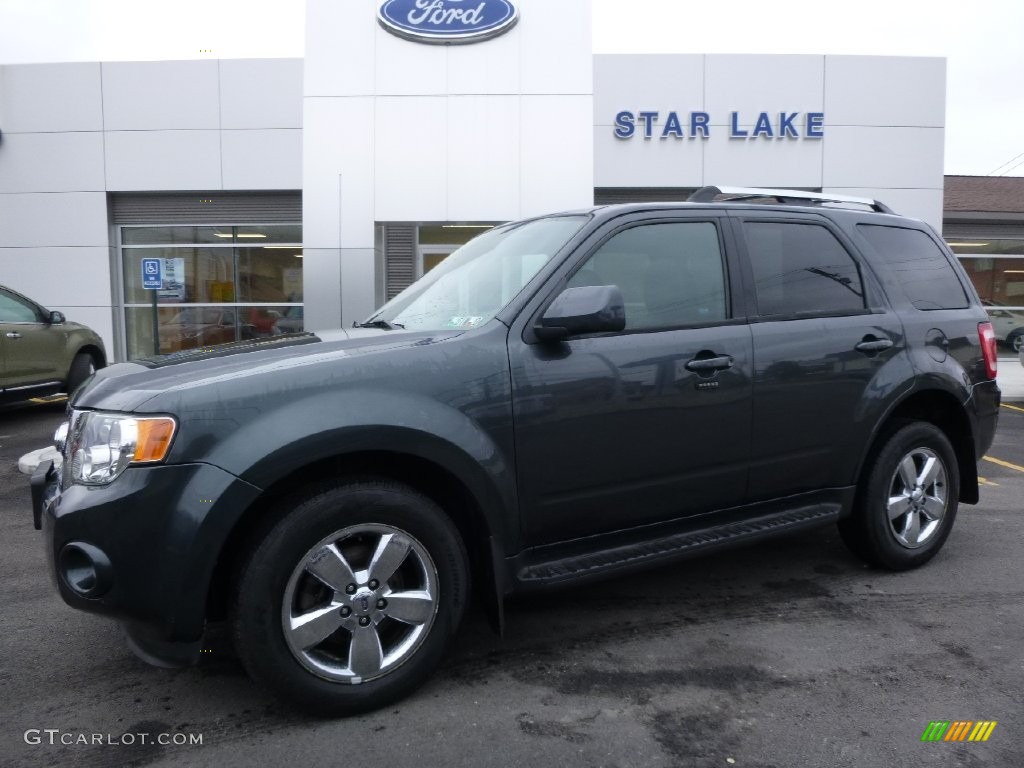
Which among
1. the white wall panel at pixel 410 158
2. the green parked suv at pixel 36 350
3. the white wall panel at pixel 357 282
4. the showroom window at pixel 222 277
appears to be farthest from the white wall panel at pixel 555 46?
the showroom window at pixel 222 277

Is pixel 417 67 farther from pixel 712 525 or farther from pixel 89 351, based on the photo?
pixel 712 525

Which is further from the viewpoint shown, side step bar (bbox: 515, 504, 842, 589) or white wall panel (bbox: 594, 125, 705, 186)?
white wall panel (bbox: 594, 125, 705, 186)

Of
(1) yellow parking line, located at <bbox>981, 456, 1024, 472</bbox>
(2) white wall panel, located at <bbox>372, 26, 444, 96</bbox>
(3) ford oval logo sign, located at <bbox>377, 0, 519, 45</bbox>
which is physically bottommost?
(1) yellow parking line, located at <bbox>981, 456, 1024, 472</bbox>

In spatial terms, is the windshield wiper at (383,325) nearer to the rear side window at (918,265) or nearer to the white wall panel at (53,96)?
→ the rear side window at (918,265)

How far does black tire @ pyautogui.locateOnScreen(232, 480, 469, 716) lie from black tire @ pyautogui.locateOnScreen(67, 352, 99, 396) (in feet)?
28.3

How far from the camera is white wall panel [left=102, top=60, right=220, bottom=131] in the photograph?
15523mm

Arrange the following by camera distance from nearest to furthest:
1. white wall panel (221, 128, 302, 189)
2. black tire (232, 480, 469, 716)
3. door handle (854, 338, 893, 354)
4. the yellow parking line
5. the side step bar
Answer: black tire (232, 480, 469, 716)
the side step bar
door handle (854, 338, 893, 354)
the yellow parking line
white wall panel (221, 128, 302, 189)

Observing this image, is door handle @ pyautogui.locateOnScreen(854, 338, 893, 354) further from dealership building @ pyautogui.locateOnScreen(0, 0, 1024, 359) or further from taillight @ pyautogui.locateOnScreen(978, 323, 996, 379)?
dealership building @ pyautogui.locateOnScreen(0, 0, 1024, 359)

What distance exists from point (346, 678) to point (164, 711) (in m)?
0.71

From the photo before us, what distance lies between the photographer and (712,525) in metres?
3.49

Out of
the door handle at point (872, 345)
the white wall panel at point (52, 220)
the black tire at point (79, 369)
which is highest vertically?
the white wall panel at point (52, 220)

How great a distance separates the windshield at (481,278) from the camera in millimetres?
3244

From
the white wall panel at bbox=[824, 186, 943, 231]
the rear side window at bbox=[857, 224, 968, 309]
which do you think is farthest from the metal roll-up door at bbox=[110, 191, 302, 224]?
the rear side window at bbox=[857, 224, 968, 309]

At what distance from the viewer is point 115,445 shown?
2.49 m
